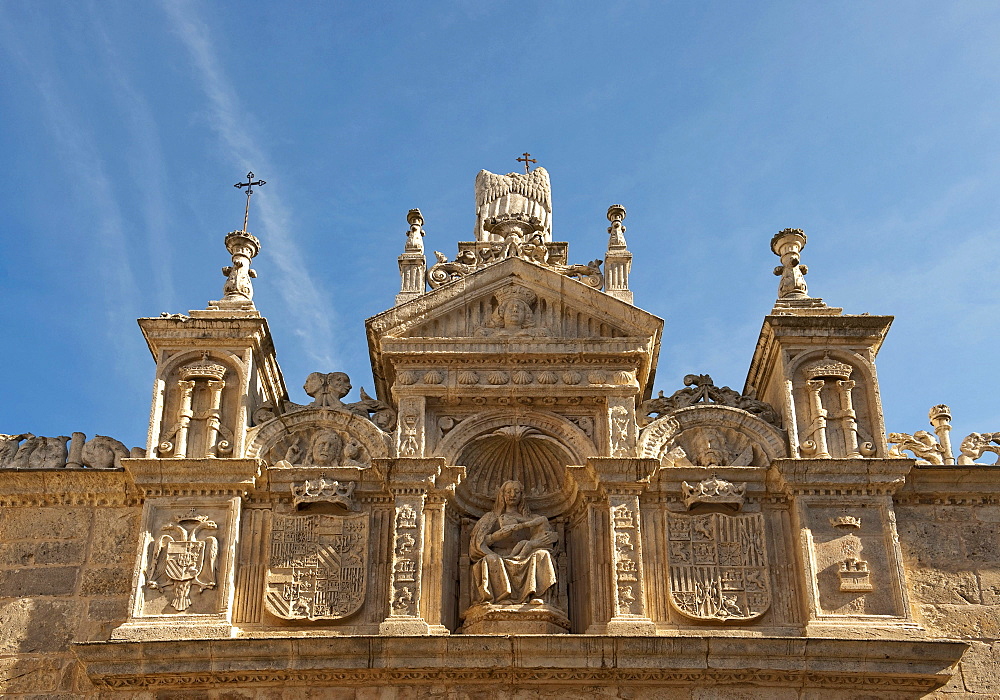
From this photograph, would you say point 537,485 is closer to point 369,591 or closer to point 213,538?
point 369,591

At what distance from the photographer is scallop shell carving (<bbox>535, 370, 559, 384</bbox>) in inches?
511

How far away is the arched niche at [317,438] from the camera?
12.7 meters

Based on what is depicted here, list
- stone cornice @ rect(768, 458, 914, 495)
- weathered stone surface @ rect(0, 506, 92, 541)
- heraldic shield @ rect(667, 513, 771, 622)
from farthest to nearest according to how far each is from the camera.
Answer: weathered stone surface @ rect(0, 506, 92, 541) < stone cornice @ rect(768, 458, 914, 495) < heraldic shield @ rect(667, 513, 771, 622)

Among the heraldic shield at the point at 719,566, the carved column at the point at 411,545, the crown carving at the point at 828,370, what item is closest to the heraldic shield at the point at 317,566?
the carved column at the point at 411,545

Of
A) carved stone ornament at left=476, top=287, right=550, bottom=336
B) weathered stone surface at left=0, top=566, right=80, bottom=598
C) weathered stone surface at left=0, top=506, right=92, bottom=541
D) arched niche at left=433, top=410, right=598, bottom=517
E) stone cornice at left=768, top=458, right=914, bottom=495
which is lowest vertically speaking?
weathered stone surface at left=0, top=566, right=80, bottom=598

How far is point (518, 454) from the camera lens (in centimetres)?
1309

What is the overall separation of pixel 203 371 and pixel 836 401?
571cm

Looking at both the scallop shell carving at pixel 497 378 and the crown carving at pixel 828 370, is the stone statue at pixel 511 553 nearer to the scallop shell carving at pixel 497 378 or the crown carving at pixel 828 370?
the scallop shell carving at pixel 497 378

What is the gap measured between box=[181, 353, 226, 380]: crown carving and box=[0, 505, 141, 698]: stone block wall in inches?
50.5

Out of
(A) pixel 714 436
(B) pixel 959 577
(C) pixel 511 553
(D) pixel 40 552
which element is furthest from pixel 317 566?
(B) pixel 959 577

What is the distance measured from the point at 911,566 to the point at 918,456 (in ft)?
3.77

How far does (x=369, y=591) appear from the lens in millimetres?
11992

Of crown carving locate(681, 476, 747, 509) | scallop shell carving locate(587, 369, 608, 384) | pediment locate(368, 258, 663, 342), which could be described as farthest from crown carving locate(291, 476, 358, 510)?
crown carving locate(681, 476, 747, 509)

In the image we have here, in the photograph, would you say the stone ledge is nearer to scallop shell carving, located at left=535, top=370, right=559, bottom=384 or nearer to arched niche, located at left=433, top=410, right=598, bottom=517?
arched niche, located at left=433, top=410, right=598, bottom=517
